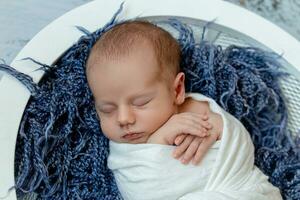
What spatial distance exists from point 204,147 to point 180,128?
5 cm

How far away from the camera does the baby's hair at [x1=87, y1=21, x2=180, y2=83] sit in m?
1.01

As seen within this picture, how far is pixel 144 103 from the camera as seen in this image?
1.01m

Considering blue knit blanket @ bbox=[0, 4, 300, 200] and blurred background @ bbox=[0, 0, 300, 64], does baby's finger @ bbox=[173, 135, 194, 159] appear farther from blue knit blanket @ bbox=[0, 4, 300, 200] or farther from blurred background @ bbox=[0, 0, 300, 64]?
blurred background @ bbox=[0, 0, 300, 64]

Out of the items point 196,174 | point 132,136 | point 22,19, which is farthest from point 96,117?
point 22,19

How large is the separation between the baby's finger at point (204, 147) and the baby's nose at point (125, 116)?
0.12 m

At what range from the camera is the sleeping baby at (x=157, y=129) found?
3.29ft

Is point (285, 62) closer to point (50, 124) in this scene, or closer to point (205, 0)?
point (205, 0)

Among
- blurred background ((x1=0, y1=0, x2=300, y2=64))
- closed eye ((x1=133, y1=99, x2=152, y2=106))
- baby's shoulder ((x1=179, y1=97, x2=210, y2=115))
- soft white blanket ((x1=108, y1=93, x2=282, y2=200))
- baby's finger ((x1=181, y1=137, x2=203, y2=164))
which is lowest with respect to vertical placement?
soft white blanket ((x1=108, y1=93, x2=282, y2=200))

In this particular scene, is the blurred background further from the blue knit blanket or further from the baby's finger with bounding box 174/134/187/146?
the baby's finger with bounding box 174/134/187/146

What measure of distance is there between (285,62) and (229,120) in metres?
0.16

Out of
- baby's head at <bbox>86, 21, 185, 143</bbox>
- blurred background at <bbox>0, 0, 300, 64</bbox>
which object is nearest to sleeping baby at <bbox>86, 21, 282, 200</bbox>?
baby's head at <bbox>86, 21, 185, 143</bbox>

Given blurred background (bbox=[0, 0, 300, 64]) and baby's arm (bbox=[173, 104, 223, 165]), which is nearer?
baby's arm (bbox=[173, 104, 223, 165])

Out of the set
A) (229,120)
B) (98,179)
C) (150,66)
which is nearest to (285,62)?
(229,120)

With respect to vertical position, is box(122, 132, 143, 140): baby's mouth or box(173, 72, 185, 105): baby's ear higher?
box(173, 72, 185, 105): baby's ear
